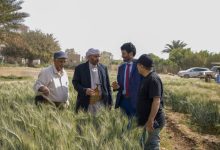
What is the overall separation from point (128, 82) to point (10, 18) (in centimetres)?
2069

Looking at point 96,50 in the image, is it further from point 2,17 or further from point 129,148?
point 2,17

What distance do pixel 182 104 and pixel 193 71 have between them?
3359 cm

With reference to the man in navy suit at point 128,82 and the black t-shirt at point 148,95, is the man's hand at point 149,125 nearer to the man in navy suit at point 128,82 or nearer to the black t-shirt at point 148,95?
the black t-shirt at point 148,95

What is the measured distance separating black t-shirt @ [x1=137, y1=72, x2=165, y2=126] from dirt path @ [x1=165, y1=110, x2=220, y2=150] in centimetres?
222

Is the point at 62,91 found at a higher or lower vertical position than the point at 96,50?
lower

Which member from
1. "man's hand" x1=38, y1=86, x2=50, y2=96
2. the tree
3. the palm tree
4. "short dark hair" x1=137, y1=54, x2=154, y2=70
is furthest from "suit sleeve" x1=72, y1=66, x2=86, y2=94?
the palm tree

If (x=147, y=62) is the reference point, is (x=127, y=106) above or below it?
below

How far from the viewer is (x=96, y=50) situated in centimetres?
489

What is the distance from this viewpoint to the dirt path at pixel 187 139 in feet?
20.7

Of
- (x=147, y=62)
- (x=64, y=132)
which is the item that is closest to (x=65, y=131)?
(x=64, y=132)

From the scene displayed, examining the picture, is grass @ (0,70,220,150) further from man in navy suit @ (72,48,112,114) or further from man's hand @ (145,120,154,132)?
man in navy suit @ (72,48,112,114)

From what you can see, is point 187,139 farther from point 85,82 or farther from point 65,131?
point 65,131

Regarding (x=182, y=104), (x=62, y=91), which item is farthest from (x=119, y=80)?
(x=182, y=104)

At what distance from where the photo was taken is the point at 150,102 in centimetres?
415
